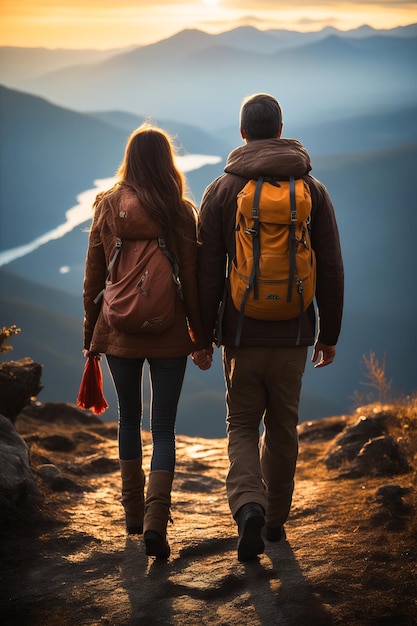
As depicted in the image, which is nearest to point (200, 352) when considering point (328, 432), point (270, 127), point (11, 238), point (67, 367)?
point (270, 127)

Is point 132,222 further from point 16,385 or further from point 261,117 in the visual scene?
point 16,385

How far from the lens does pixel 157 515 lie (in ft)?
12.4

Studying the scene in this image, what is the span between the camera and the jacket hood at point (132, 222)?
378 centimetres

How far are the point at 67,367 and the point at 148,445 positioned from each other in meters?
83.2

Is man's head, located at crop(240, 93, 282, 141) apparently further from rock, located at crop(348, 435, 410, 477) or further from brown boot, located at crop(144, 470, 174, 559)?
rock, located at crop(348, 435, 410, 477)

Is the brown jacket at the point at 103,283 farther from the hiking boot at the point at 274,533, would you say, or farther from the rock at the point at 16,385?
the rock at the point at 16,385

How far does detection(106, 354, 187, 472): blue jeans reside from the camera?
394 cm

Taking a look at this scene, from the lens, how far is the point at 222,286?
159 inches

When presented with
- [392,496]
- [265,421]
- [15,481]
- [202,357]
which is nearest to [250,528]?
[265,421]

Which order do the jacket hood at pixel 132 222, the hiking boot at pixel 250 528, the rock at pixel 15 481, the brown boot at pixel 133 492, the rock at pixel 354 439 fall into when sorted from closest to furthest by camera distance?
the hiking boot at pixel 250 528 → the jacket hood at pixel 132 222 → the brown boot at pixel 133 492 → the rock at pixel 15 481 → the rock at pixel 354 439

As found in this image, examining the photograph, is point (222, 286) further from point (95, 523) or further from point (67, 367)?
point (67, 367)

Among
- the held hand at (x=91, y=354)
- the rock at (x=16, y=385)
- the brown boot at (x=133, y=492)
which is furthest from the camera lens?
the rock at (x=16, y=385)

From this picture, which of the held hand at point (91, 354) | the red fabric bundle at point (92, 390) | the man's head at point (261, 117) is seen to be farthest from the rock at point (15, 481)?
the man's head at point (261, 117)

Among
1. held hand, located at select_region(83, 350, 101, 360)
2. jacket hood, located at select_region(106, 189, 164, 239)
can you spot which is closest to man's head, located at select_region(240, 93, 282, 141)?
→ jacket hood, located at select_region(106, 189, 164, 239)
